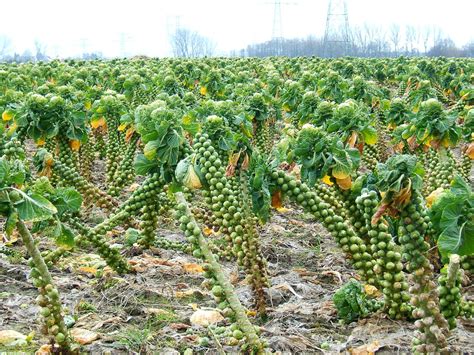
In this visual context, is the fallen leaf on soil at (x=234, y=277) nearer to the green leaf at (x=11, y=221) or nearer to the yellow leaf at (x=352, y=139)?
the yellow leaf at (x=352, y=139)

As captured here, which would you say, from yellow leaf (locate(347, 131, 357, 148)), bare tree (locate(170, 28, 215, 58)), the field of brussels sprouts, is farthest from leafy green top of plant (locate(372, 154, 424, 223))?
bare tree (locate(170, 28, 215, 58))

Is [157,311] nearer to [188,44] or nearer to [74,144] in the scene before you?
[74,144]

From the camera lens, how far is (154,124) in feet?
13.2

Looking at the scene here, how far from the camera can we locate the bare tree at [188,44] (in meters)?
63.1

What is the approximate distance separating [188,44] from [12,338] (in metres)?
67.2

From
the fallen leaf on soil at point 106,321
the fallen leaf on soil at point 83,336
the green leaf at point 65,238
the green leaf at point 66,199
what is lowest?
the fallen leaf on soil at point 106,321

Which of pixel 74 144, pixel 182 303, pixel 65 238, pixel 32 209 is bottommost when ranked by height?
pixel 182 303

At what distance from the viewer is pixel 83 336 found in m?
3.44

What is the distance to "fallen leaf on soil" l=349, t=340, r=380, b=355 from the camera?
3193 mm

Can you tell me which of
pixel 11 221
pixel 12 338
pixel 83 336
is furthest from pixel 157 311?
pixel 11 221

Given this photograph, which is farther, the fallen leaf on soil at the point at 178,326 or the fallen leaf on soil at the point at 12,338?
the fallen leaf on soil at the point at 178,326

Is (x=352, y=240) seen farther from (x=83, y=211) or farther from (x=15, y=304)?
(x=83, y=211)

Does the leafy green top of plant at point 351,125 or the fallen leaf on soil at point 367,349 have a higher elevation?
the leafy green top of plant at point 351,125

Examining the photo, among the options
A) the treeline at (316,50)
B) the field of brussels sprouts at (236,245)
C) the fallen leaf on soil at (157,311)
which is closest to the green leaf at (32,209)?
the field of brussels sprouts at (236,245)
